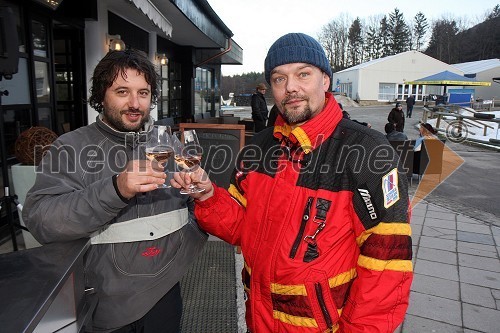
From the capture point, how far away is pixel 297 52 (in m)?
1.73

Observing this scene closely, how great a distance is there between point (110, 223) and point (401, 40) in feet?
326

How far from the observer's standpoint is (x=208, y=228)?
75.1 inches

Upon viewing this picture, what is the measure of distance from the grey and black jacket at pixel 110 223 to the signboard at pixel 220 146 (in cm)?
318

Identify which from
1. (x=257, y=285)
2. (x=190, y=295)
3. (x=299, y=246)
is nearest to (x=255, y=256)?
(x=257, y=285)

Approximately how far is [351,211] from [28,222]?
4.30ft

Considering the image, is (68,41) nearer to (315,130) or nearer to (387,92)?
(315,130)

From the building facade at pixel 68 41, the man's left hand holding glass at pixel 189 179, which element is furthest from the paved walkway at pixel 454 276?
the building facade at pixel 68 41

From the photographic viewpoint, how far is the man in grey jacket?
1.45m

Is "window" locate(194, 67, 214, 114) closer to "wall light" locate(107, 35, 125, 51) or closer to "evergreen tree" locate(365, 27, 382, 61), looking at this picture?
"wall light" locate(107, 35, 125, 51)

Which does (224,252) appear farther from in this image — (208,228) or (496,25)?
(496,25)

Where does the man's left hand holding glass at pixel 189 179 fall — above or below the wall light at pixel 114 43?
below

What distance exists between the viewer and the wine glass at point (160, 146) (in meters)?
1.56

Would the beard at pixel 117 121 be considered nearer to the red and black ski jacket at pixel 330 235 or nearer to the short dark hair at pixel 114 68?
the short dark hair at pixel 114 68

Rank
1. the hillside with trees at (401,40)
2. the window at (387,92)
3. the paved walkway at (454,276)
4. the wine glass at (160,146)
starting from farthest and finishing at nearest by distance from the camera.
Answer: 1. the hillside with trees at (401,40)
2. the window at (387,92)
3. the paved walkway at (454,276)
4. the wine glass at (160,146)
